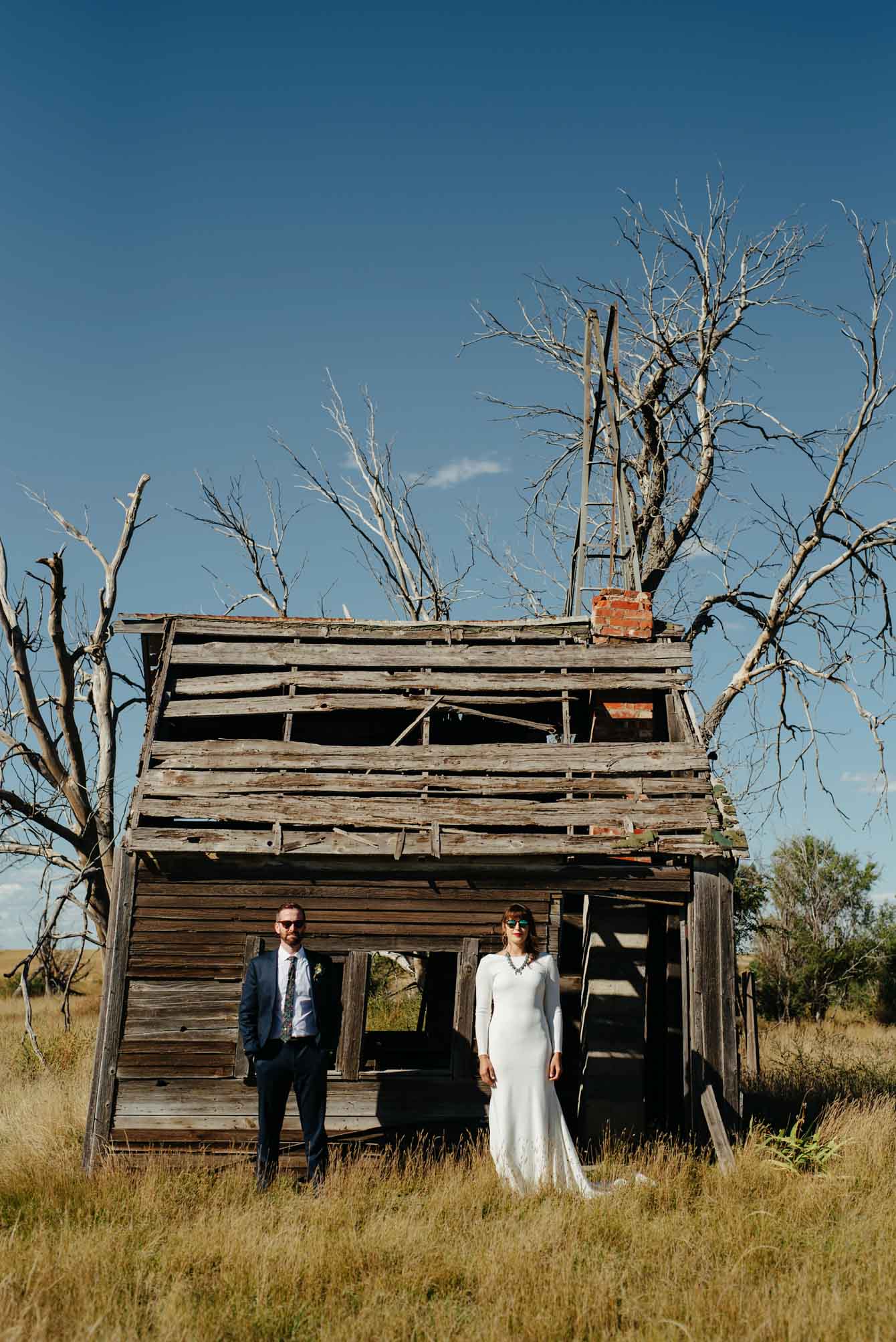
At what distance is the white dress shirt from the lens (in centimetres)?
752

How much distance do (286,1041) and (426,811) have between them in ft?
7.93

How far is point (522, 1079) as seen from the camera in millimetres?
7301

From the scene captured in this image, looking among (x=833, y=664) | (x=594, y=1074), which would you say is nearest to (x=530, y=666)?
(x=594, y=1074)

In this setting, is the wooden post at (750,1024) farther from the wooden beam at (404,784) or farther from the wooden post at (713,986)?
the wooden beam at (404,784)

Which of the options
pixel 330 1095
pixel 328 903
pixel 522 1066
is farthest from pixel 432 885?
pixel 522 1066

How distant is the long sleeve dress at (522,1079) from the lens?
7254 mm

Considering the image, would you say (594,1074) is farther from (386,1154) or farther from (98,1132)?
(98,1132)

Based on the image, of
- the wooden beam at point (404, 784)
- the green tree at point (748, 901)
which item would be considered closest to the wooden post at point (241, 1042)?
the wooden beam at point (404, 784)

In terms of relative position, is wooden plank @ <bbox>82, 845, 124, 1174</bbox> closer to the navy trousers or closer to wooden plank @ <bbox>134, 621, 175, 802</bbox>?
wooden plank @ <bbox>134, 621, 175, 802</bbox>

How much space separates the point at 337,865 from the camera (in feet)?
29.9

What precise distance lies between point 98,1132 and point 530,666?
5552 mm

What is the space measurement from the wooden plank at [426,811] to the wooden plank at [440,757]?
0.37 meters

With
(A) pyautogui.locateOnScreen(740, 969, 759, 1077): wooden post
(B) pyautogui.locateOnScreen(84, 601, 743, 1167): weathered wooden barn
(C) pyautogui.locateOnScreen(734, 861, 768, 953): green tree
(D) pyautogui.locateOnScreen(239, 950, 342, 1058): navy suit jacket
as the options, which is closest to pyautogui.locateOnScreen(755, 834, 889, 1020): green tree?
(C) pyautogui.locateOnScreen(734, 861, 768, 953): green tree

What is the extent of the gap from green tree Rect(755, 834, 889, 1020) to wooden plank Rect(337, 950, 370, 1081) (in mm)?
14108
